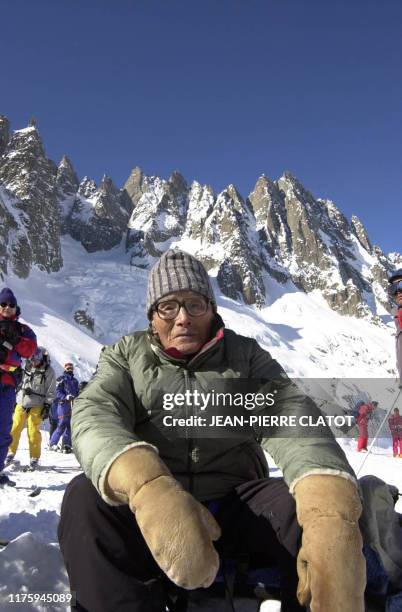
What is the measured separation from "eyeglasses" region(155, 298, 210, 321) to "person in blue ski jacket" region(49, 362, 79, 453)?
7838mm

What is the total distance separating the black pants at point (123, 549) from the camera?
49.5 inches

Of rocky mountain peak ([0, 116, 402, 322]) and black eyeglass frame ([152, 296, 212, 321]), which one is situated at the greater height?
rocky mountain peak ([0, 116, 402, 322])

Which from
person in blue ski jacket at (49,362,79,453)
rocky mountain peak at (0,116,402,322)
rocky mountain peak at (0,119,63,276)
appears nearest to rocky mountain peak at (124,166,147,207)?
rocky mountain peak at (0,116,402,322)

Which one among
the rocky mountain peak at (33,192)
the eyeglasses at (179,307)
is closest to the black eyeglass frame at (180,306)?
the eyeglasses at (179,307)

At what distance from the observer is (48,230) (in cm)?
8131

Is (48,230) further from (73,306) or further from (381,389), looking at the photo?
(381,389)

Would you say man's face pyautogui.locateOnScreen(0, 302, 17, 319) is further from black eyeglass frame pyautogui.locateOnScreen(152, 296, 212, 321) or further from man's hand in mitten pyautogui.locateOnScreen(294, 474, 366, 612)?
man's hand in mitten pyautogui.locateOnScreen(294, 474, 366, 612)

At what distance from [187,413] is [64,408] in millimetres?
8684

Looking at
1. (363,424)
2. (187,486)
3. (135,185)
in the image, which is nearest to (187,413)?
(187,486)

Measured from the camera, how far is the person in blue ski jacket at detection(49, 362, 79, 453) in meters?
9.47

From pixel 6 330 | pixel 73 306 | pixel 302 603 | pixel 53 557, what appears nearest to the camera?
pixel 302 603

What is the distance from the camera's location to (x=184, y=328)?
6.44ft

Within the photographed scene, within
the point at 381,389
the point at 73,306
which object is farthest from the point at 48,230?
the point at 381,389

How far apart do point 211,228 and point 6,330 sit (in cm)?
10900
